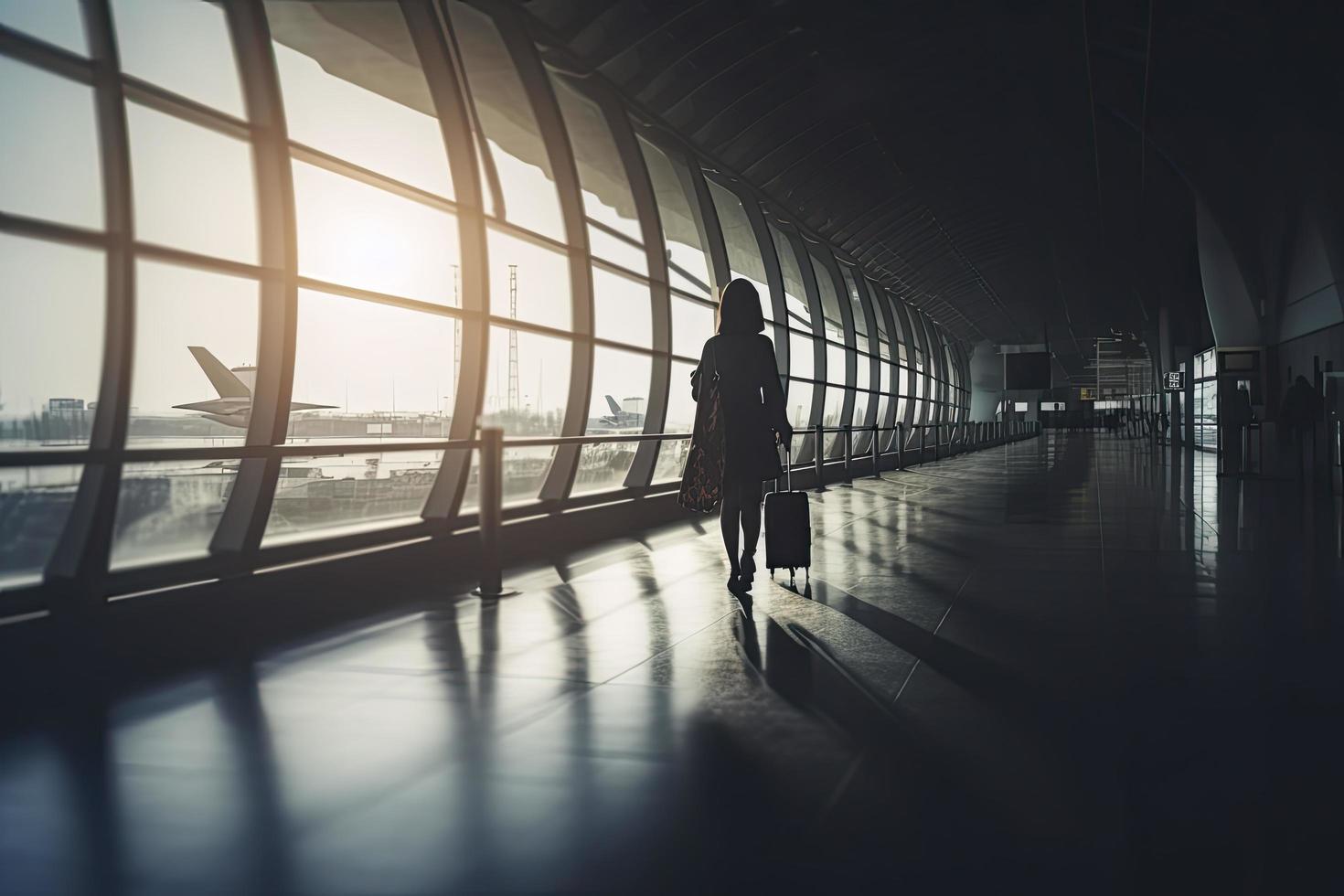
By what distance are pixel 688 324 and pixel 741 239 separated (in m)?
7.49

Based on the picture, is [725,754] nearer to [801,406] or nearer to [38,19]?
[38,19]

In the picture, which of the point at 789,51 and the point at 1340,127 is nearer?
the point at 789,51

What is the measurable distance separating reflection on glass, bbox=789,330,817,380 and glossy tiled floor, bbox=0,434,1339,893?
13.2 meters

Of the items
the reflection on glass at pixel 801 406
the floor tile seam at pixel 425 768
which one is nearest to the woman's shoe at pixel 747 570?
the floor tile seam at pixel 425 768

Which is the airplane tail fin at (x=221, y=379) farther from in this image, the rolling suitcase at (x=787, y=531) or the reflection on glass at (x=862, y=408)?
the rolling suitcase at (x=787, y=531)

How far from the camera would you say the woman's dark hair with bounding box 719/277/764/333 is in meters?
6.62

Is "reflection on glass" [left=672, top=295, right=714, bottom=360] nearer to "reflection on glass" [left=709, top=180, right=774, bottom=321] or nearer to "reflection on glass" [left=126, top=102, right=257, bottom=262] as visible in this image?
"reflection on glass" [left=709, top=180, right=774, bottom=321]

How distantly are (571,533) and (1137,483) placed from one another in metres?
11.4

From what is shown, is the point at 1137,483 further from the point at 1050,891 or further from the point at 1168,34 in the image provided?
the point at 1050,891

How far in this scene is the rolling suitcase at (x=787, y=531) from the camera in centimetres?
666

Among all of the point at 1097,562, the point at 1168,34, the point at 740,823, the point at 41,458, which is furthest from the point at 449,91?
the point at 1168,34

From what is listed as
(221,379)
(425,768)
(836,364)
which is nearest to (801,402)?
(836,364)

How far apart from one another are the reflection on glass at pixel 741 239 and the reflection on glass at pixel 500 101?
10.8 feet

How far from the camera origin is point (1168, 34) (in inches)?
585
